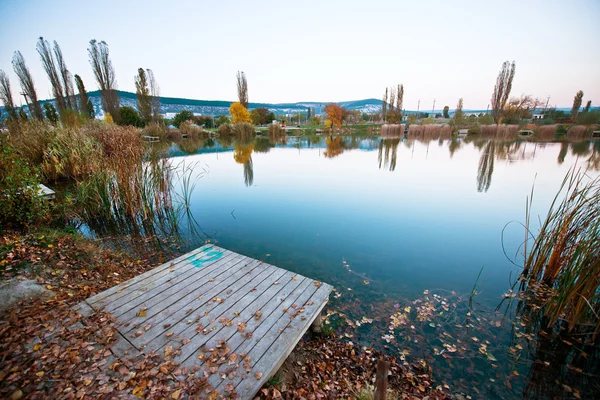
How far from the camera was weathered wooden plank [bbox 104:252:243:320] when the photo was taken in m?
2.85

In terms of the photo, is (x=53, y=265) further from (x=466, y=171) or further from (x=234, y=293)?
(x=466, y=171)

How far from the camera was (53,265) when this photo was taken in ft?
11.8

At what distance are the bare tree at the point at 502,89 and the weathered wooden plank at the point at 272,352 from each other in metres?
46.7

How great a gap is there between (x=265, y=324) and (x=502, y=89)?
165 feet

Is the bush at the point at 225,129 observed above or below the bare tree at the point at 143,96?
below

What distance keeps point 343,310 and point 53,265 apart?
442 centimetres

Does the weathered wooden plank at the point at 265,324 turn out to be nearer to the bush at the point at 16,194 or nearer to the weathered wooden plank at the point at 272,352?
the weathered wooden plank at the point at 272,352

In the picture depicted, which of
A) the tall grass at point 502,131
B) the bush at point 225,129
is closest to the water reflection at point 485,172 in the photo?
the tall grass at point 502,131

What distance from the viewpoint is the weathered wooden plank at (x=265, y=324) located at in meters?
2.08

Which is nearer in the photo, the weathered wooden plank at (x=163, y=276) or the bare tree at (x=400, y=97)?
the weathered wooden plank at (x=163, y=276)

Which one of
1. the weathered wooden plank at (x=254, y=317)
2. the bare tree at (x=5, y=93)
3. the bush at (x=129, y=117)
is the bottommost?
the weathered wooden plank at (x=254, y=317)

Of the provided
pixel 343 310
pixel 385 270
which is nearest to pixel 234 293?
pixel 343 310

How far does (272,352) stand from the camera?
91.4 inches

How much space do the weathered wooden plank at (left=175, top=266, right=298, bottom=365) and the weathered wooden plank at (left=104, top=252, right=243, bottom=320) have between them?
86 cm
